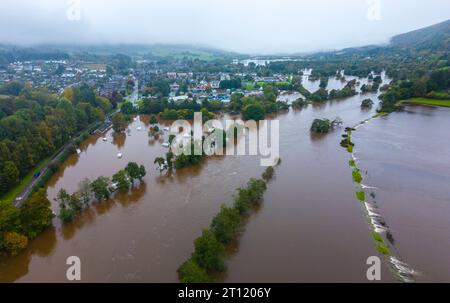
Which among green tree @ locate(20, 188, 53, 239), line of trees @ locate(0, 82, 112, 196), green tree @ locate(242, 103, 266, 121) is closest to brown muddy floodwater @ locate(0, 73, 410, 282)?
green tree @ locate(20, 188, 53, 239)

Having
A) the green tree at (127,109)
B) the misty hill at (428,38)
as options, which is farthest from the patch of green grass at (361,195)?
the misty hill at (428,38)

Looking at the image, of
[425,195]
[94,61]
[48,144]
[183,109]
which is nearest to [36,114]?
[48,144]

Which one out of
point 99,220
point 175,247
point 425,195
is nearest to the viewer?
point 175,247

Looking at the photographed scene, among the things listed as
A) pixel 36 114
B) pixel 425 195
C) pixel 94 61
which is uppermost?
pixel 94 61

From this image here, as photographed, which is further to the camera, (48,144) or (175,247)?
(48,144)

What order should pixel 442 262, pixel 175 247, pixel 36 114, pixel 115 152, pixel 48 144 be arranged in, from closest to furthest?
pixel 442 262, pixel 175 247, pixel 48 144, pixel 115 152, pixel 36 114

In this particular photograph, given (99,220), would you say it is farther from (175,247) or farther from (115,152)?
(115,152)

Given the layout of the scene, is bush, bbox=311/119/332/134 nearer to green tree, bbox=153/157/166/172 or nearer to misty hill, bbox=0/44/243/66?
green tree, bbox=153/157/166/172
